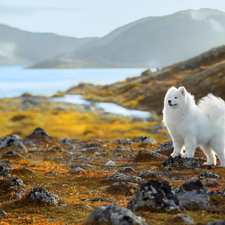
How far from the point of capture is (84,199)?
1442 centimetres

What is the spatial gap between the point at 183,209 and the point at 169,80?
143m

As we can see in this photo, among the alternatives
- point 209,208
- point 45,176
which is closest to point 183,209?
point 209,208

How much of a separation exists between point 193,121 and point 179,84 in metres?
118

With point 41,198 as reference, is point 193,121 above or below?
above

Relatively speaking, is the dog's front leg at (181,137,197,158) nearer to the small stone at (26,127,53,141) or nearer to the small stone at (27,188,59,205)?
the small stone at (27,188,59,205)

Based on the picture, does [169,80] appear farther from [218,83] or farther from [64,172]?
[64,172]

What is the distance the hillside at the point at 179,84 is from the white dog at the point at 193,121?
83.1 meters

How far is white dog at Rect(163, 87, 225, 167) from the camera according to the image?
19141 millimetres

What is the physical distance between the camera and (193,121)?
19.3 metres

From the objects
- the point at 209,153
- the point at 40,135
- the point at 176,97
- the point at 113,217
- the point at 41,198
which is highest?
the point at 176,97

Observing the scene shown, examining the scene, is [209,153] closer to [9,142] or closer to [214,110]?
[214,110]

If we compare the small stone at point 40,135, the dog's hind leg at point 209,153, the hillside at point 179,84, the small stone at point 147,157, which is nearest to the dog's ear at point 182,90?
the dog's hind leg at point 209,153

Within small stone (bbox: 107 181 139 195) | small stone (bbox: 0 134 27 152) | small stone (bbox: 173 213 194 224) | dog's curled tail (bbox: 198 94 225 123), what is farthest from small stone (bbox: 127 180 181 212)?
small stone (bbox: 0 134 27 152)

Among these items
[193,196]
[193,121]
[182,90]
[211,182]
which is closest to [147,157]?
[193,121]
